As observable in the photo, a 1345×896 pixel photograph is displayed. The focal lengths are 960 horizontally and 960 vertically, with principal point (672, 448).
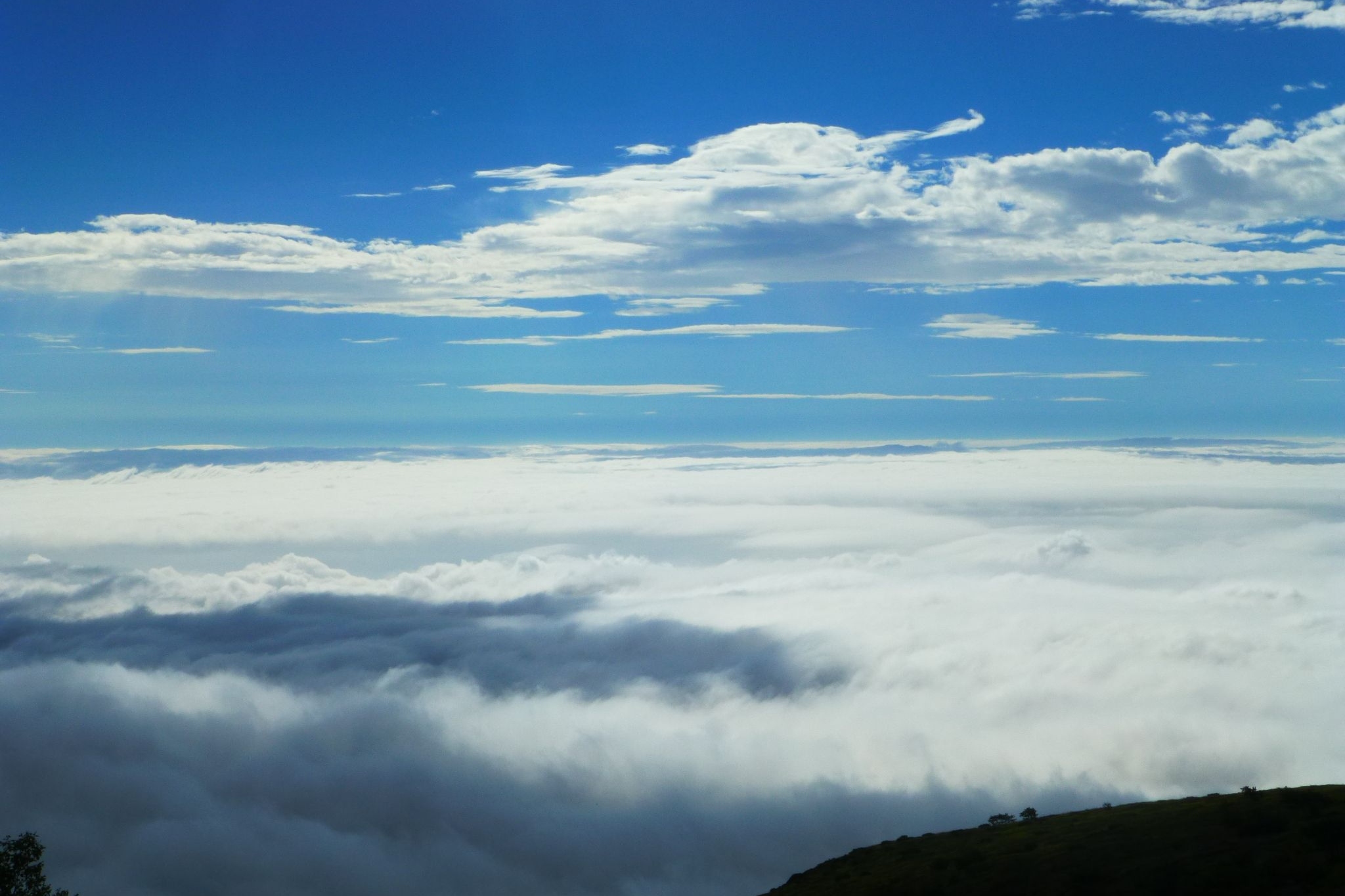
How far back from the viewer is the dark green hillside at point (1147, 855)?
5353 cm

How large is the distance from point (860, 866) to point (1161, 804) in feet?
81.8

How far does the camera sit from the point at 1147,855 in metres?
60.7

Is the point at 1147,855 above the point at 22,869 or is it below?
below

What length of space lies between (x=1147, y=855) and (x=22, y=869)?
3204 inches

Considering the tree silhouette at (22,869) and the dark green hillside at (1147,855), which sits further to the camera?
the tree silhouette at (22,869)

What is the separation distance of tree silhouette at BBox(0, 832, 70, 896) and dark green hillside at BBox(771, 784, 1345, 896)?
60198mm

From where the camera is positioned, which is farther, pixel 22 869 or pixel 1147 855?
pixel 22 869

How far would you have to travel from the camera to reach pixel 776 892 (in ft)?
282

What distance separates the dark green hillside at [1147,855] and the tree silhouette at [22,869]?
6020cm

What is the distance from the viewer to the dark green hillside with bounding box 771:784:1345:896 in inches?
2108

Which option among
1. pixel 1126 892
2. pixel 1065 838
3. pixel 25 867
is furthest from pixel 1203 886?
pixel 25 867

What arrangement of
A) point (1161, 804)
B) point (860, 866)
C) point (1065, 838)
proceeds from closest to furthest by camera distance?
point (1065, 838), point (1161, 804), point (860, 866)

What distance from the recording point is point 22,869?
73812mm

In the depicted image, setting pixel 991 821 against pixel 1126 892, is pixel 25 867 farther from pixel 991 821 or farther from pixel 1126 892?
pixel 991 821
